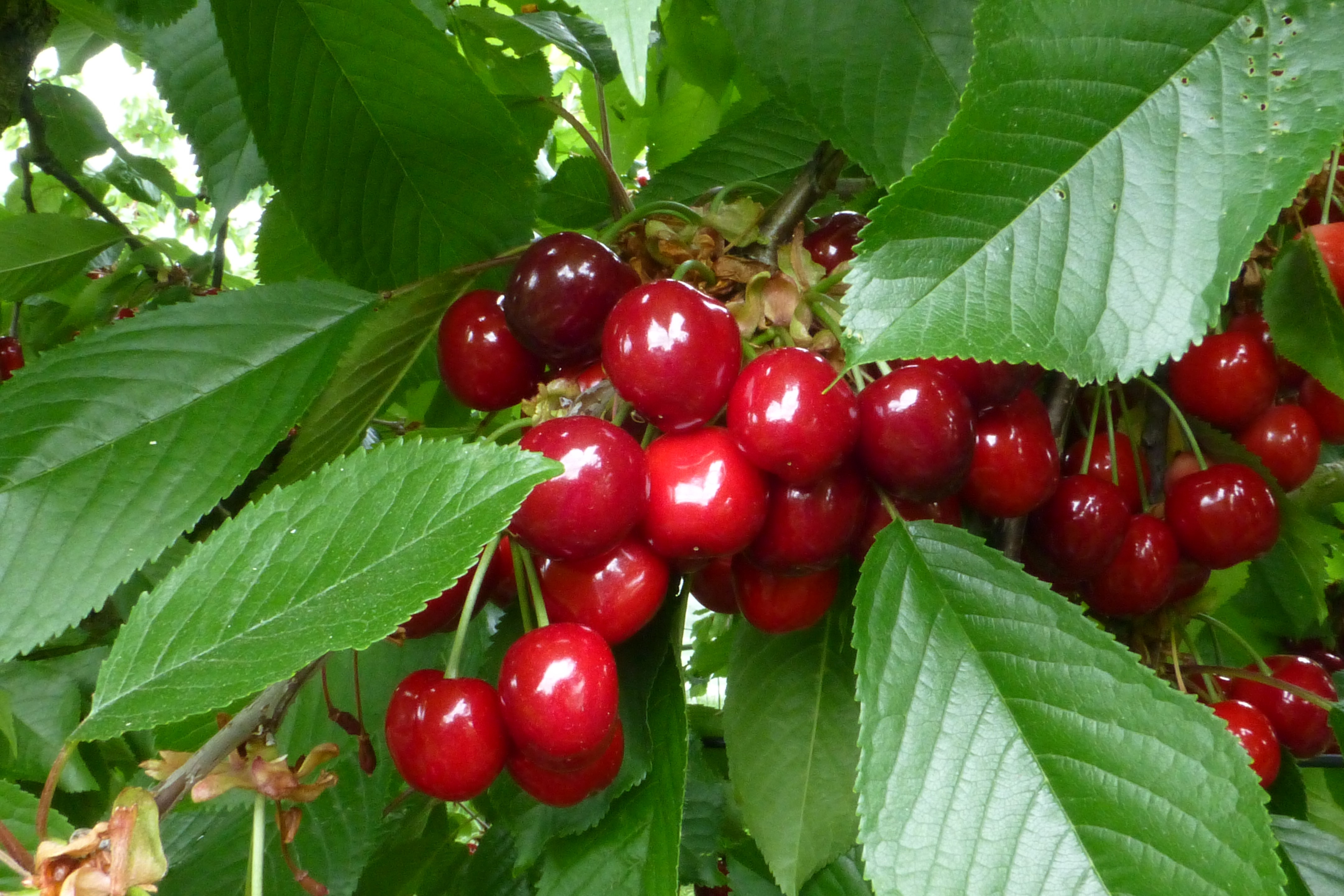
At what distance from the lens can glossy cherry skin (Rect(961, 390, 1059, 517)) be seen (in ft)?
1.97

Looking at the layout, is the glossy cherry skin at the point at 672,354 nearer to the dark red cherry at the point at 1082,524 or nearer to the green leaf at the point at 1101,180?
the green leaf at the point at 1101,180

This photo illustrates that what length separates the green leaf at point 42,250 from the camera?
1.30m

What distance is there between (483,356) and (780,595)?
266 mm

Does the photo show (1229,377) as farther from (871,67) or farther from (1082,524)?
(871,67)

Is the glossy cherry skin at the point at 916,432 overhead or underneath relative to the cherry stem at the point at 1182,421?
underneath

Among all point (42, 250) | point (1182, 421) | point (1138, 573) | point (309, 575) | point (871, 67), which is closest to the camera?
point (309, 575)

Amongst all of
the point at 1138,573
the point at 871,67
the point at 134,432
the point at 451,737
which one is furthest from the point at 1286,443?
the point at 134,432

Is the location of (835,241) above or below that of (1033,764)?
above

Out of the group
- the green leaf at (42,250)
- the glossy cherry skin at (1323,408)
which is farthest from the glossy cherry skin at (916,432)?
the green leaf at (42,250)

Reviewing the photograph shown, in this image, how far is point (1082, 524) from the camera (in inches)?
26.6

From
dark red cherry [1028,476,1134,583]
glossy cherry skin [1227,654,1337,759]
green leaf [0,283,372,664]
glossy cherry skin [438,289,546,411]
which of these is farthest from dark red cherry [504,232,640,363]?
glossy cherry skin [1227,654,1337,759]

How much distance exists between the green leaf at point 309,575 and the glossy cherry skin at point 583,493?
0.04 m

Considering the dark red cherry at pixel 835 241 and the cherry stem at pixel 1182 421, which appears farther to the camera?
the cherry stem at pixel 1182 421

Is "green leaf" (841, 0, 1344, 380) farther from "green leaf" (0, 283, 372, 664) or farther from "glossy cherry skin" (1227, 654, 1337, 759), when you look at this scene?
"glossy cherry skin" (1227, 654, 1337, 759)
